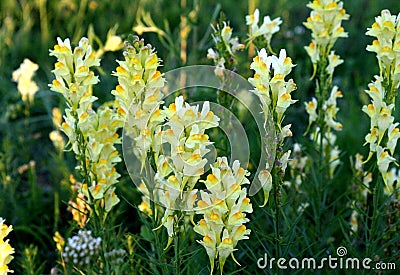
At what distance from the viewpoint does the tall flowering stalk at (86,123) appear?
2045 mm

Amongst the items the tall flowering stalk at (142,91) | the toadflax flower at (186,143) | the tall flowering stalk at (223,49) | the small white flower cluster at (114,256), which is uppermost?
the tall flowering stalk at (223,49)

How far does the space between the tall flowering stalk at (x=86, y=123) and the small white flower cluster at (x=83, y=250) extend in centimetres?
11

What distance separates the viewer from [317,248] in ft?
8.32

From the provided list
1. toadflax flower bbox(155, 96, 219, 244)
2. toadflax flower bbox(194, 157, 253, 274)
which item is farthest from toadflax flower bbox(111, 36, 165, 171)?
toadflax flower bbox(194, 157, 253, 274)

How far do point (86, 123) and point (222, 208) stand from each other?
65 cm

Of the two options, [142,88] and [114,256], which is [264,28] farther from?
[114,256]

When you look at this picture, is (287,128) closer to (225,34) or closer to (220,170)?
(220,170)

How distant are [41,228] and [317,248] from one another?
1312 mm

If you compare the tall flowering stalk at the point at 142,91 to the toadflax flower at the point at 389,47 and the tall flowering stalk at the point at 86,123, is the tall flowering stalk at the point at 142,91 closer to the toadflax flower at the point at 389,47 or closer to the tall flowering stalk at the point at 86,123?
the tall flowering stalk at the point at 86,123

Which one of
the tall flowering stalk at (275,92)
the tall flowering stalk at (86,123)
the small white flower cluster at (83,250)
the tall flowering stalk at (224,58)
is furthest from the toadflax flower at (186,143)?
the tall flowering stalk at (224,58)

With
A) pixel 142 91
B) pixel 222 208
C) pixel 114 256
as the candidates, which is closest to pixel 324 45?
pixel 142 91

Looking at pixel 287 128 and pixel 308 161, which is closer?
pixel 287 128

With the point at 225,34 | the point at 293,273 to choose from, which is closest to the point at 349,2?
the point at 225,34

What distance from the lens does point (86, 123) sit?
211 centimetres
